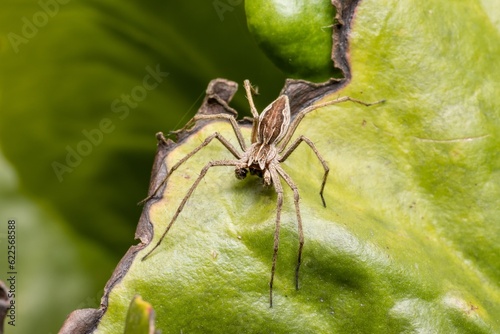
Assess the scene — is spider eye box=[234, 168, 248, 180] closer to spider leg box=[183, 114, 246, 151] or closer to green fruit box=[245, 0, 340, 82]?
spider leg box=[183, 114, 246, 151]

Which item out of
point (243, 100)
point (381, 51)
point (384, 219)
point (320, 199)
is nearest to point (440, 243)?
point (384, 219)

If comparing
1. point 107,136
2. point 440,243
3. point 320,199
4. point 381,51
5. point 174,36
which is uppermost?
point 174,36

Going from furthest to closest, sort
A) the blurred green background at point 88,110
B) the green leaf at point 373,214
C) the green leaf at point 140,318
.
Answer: the blurred green background at point 88,110, the green leaf at point 373,214, the green leaf at point 140,318

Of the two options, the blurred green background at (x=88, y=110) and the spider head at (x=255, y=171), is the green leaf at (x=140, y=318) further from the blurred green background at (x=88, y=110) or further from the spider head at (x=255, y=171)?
the blurred green background at (x=88, y=110)

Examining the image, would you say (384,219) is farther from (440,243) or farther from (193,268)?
(193,268)

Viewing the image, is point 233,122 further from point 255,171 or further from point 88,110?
A: point 88,110

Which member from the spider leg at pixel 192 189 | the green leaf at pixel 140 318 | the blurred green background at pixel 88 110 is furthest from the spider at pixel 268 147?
the green leaf at pixel 140 318

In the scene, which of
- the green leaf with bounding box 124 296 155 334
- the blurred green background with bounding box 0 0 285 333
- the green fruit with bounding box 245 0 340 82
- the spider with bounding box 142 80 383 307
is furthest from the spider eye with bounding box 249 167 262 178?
the green leaf with bounding box 124 296 155 334

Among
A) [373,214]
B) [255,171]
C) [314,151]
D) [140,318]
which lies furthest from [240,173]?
[140,318]
